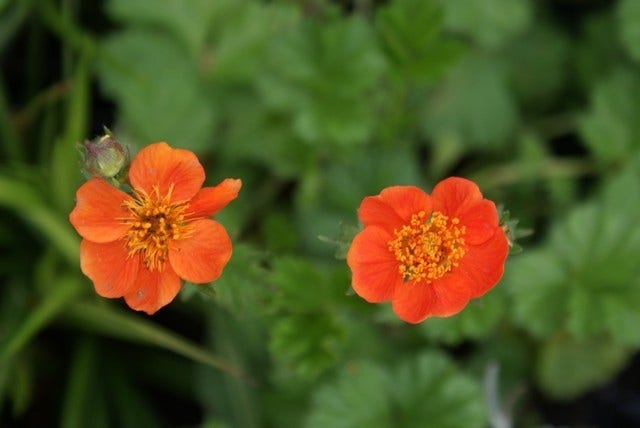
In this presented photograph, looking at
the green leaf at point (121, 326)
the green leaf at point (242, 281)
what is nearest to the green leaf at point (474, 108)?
the green leaf at point (121, 326)

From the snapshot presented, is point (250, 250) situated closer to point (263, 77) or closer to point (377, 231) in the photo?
point (377, 231)

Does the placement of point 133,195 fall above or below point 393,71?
below

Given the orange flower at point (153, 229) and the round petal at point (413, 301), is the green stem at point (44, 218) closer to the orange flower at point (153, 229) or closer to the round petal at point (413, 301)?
the orange flower at point (153, 229)

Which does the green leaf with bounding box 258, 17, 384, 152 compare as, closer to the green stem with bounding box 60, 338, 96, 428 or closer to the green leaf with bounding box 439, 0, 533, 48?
the green leaf with bounding box 439, 0, 533, 48

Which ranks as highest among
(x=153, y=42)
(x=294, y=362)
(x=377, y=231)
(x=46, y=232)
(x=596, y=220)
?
(x=153, y=42)

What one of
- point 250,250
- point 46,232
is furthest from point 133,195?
point 46,232

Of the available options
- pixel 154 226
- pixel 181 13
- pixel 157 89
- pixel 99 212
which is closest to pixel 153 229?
pixel 154 226

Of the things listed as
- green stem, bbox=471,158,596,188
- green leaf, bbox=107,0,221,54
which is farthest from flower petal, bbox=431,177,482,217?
green leaf, bbox=107,0,221,54

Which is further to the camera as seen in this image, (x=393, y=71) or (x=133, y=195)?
(x=393, y=71)
